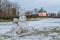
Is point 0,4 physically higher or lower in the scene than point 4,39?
higher

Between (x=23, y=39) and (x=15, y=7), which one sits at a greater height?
(x=15, y=7)

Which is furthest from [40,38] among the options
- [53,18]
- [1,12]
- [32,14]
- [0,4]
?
[0,4]

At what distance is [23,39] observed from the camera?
3203 millimetres

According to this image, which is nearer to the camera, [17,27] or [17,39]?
[17,39]

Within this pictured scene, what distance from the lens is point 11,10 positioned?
25.8 feet

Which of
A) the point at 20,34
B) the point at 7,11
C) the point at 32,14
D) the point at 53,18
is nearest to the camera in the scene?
the point at 20,34

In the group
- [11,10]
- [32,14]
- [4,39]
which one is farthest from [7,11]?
[4,39]

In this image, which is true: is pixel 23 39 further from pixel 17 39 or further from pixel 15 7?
pixel 15 7

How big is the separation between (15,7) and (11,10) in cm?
29

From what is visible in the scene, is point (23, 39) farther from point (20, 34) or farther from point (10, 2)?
point (10, 2)

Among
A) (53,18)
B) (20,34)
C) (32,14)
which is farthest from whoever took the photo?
(32,14)

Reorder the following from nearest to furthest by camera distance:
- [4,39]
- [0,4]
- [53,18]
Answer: [4,39]
[53,18]
[0,4]

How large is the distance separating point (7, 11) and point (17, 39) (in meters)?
5.09

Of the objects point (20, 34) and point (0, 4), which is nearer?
point (20, 34)
